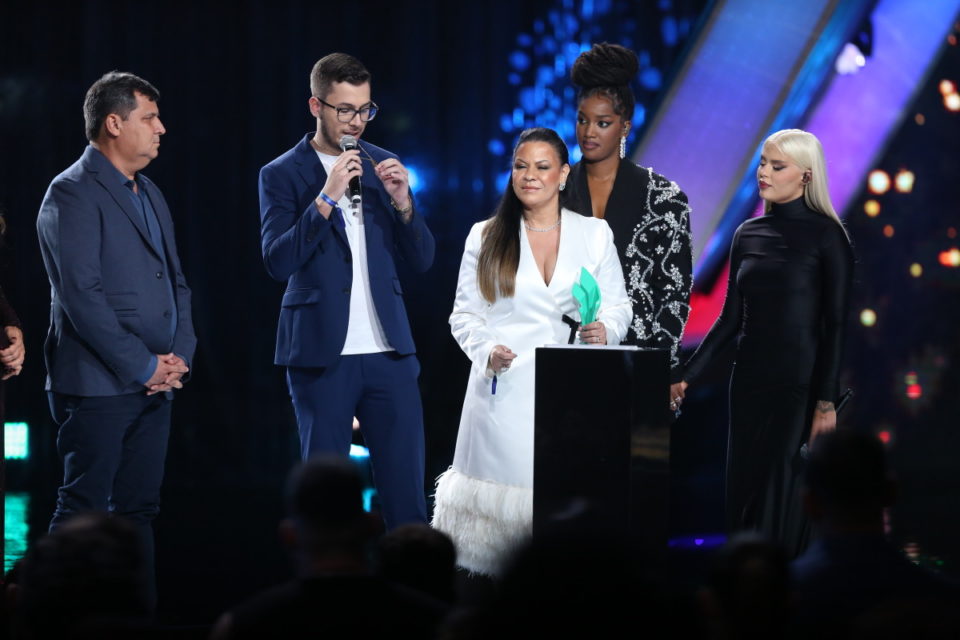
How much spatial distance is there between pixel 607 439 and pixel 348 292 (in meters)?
1.00

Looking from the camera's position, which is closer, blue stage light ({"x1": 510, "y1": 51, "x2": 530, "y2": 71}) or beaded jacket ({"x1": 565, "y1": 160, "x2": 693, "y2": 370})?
beaded jacket ({"x1": 565, "y1": 160, "x2": 693, "y2": 370})

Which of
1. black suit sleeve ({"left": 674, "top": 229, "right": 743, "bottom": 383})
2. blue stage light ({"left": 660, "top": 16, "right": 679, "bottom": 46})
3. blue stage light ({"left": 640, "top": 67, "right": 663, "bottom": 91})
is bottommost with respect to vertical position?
black suit sleeve ({"left": 674, "top": 229, "right": 743, "bottom": 383})

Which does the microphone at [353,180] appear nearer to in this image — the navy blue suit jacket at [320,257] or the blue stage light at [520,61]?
the navy blue suit jacket at [320,257]

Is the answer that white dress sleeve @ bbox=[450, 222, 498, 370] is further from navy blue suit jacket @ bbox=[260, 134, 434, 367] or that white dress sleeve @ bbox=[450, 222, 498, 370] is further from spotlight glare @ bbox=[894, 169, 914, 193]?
spotlight glare @ bbox=[894, 169, 914, 193]

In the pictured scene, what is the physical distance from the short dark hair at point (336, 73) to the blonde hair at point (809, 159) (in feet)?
4.17

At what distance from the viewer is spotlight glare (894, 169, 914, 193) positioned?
21.2 ft

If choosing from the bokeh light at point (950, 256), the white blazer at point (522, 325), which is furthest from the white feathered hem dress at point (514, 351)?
the bokeh light at point (950, 256)

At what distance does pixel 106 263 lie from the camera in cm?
322

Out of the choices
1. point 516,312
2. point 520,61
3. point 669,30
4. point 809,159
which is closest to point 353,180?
point 516,312

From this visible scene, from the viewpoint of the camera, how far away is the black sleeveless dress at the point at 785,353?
344 centimetres

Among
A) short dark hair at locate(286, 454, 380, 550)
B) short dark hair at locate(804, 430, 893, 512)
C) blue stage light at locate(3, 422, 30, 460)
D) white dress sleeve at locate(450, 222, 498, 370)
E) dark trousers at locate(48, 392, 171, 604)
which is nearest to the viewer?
short dark hair at locate(286, 454, 380, 550)

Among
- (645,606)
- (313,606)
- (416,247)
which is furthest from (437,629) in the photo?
(416,247)

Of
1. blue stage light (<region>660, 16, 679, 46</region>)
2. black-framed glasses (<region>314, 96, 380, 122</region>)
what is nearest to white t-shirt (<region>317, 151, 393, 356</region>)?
black-framed glasses (<region>314, 96, 380, 122</region>)

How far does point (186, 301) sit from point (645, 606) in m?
2.45
